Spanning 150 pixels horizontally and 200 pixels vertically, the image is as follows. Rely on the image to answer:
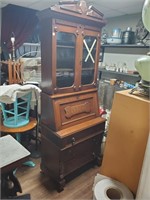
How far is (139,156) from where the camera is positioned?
1.13 m

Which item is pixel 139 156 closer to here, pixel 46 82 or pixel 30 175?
pixel 46 82

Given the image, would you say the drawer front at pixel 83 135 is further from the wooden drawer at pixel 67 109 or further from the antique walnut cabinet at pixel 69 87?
the wooden drawer at pixel 67 109

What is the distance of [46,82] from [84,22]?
722 mm

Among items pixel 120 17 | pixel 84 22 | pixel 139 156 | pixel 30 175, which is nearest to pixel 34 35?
pixel 120 17

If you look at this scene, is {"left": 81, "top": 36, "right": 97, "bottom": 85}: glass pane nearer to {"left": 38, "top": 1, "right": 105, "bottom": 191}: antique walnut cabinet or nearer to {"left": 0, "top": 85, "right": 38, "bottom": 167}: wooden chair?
{"left": 38, "top": 1, "right": 105, "bottom": 191}: antique walnut cabinet

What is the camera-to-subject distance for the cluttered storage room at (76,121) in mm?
1105

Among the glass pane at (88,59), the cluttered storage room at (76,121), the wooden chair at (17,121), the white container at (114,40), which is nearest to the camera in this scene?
the cluttered storage room at (76,121)

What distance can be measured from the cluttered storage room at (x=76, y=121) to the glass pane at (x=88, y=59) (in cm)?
1

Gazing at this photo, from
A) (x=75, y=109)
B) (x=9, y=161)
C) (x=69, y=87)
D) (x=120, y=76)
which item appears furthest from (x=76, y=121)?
(x=120, y=76)

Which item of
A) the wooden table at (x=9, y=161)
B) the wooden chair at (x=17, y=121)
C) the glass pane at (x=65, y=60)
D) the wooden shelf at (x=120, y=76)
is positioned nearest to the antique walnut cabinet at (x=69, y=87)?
the glass pane at (x=65, y=60)

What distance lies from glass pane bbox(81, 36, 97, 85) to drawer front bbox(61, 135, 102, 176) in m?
0.71

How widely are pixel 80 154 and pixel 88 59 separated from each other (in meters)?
1.09

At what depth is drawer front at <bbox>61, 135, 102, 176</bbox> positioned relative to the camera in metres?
1.74

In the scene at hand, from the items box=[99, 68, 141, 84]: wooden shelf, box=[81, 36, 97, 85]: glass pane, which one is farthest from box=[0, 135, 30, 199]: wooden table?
box=[99, 68, 141, 84]: wooden shelf
